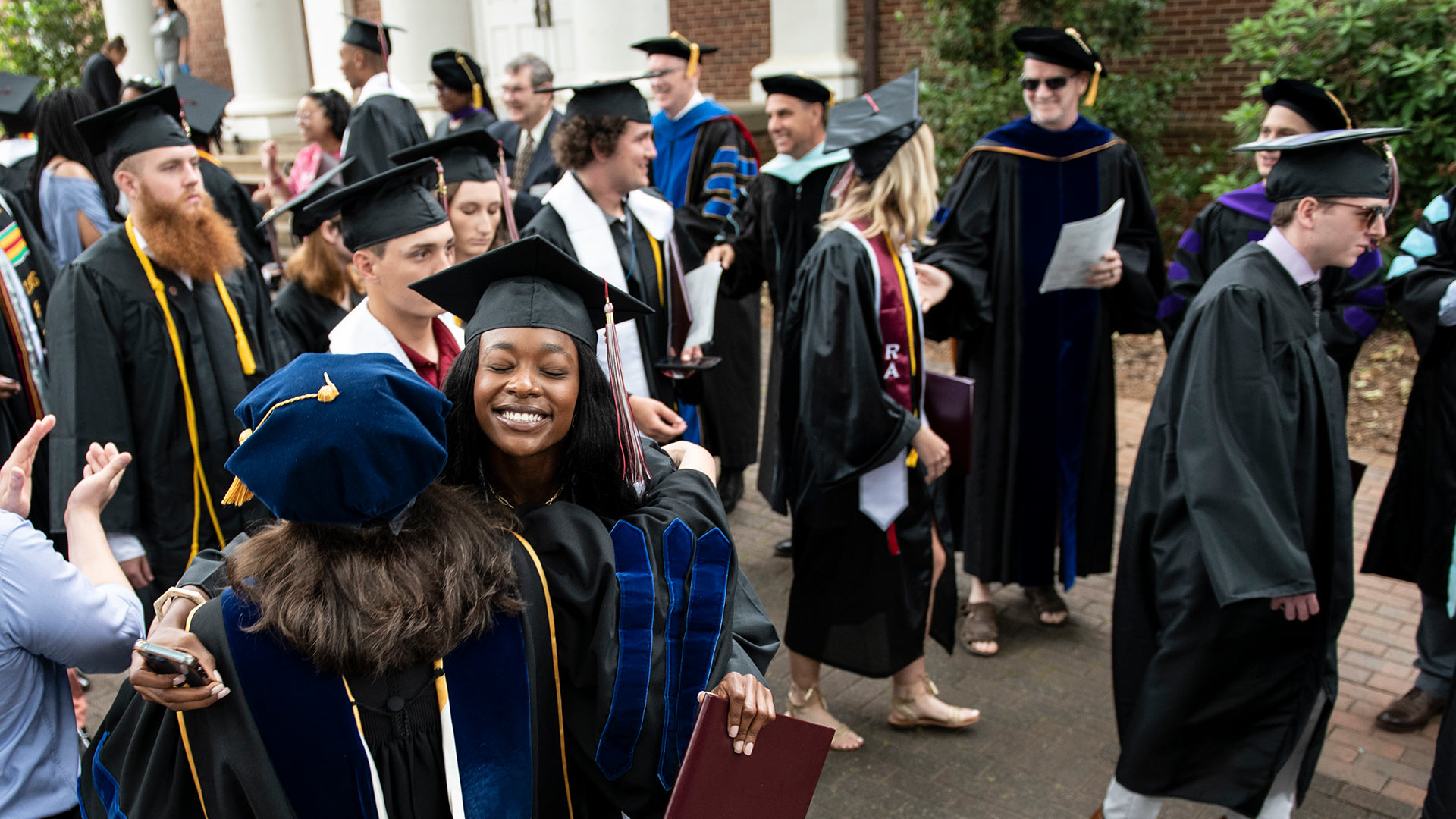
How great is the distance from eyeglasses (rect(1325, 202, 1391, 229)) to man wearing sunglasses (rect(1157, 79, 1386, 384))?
1107mm

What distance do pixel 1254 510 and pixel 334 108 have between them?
6.03 metres

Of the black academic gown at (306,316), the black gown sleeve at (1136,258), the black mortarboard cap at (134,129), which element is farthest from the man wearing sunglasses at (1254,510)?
the black mortarboard cap at (134,129)

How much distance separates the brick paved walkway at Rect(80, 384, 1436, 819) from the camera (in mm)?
3385

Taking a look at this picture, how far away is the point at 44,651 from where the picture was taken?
1.93 meters

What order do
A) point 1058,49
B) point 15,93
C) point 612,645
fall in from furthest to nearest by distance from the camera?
point 15,93 < point 1058,49 < point 612,645

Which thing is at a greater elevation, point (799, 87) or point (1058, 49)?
point (1058, 49)

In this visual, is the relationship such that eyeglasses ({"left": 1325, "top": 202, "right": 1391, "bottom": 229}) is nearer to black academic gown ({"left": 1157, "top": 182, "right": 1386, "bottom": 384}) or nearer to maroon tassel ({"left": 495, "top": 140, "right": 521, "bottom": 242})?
black academic gown ({"left": 1157, "top": 182, "right": 1386, "bottom": 384})

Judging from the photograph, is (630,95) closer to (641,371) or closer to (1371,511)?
(641,371)

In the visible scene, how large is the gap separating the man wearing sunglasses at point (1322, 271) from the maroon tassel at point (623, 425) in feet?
9.76

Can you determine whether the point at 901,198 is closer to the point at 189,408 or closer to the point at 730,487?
the point at 189,408

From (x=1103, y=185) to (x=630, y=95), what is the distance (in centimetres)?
186

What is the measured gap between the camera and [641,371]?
3.80 m

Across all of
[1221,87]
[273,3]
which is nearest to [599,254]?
[1221,87]

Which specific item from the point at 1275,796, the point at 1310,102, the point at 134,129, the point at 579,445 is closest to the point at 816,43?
the point at 1310,102
